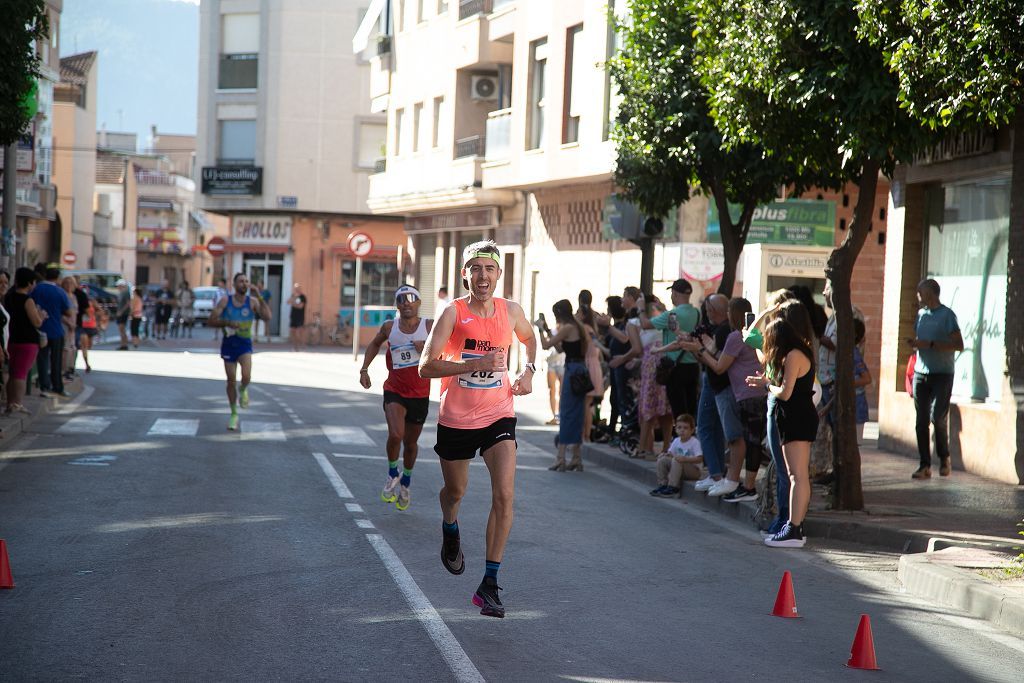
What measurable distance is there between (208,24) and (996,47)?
46382mm

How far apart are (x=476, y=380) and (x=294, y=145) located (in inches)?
1761

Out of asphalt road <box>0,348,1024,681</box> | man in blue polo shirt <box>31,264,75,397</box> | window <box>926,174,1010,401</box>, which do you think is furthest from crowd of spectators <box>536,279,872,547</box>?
man in blue polo shirt <box>31,264,75,397</box>

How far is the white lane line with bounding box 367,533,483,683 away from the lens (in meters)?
6.32

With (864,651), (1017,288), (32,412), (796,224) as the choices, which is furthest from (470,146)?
(864,651)

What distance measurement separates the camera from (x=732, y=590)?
8.77 metres

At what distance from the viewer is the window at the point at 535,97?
3019cm

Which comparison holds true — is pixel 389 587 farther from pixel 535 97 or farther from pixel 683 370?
pixel 535 97

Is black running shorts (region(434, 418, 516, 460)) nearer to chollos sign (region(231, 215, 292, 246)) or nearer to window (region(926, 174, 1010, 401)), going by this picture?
window (region(926, 174, 1010, 401))

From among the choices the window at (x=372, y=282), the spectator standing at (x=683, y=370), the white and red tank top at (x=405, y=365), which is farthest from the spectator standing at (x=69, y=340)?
the window at (x=372, y=282)

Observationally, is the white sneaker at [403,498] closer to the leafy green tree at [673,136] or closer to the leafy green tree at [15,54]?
the leafy green tree at [673,136]

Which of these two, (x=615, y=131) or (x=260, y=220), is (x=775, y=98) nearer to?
(x=615, y=131)

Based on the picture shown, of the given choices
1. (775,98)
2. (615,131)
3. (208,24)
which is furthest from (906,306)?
(208,24)

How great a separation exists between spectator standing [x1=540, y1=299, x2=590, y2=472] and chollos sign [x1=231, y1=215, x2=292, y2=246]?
125 ft

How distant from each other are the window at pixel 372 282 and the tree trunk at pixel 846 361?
40681 mm
